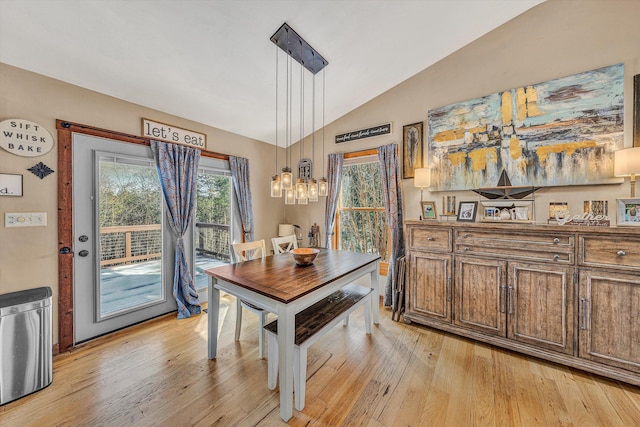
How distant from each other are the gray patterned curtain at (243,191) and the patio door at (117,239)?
1024 mm

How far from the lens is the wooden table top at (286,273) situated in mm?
1643

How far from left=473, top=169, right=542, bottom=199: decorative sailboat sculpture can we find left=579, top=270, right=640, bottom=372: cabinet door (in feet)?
2.79

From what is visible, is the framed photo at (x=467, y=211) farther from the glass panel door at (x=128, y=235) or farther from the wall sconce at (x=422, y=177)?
the glass panel door at (x=128, y=235)

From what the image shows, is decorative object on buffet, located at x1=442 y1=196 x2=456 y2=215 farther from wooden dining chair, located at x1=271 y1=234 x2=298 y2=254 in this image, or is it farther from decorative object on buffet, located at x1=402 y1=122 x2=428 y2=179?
wooden dining chair, located at x1=271 y1=234 x2=298 y2=254

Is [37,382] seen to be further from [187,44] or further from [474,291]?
[474,291]

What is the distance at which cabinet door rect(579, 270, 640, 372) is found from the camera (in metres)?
1.75

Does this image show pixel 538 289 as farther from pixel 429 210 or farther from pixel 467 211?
pixel 429 210

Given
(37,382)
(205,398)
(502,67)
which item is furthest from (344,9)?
(37,382)

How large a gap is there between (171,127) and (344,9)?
2.31 m

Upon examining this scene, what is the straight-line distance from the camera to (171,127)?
2.90 metres

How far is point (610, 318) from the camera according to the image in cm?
183

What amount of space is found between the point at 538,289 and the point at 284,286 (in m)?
2.22

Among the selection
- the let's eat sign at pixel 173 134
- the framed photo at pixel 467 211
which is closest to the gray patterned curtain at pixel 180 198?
the let's eat sign at pixel 173 134

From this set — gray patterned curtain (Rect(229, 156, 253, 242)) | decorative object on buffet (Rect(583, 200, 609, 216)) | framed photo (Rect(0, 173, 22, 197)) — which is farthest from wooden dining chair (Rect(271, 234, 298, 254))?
decorative object on buffet (Rect(583, 200, 609, 216))
